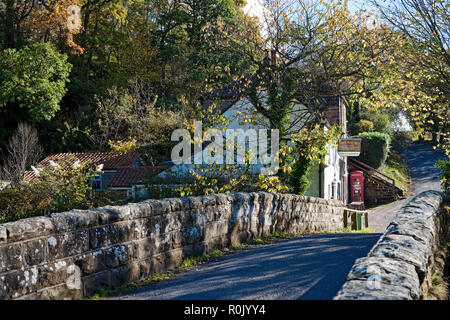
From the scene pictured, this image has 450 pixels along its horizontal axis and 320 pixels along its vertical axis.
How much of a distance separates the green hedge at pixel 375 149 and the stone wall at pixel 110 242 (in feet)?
104

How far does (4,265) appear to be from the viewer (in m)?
4.83

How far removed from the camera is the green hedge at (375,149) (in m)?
40.2

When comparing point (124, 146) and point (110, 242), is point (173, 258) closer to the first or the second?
point (110, 242)

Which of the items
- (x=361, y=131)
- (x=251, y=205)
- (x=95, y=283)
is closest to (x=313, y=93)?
(x=251, y=205)

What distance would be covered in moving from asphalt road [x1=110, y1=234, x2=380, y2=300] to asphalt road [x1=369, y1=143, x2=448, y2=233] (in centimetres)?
1776

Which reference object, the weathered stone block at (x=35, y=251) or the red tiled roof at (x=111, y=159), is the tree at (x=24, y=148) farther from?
the weathered stone block at (x=35, y=251)

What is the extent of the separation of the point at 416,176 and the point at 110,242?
130 feet

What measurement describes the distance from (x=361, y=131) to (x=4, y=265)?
44150mm

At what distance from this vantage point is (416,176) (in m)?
41.9

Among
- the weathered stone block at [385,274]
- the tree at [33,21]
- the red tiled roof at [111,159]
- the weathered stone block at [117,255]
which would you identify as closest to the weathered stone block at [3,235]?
the weathered stone block at [117,255]

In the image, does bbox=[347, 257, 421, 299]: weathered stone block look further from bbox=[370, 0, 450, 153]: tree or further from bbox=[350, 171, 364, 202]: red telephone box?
bbox=[350, 171, 364, 202]: red telephone box

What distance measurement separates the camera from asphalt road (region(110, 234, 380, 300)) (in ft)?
18.7

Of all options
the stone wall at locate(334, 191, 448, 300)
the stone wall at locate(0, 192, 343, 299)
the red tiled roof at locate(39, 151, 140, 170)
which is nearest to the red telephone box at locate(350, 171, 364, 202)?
the red tiled roof at locate(39, 151, 140, 170)
